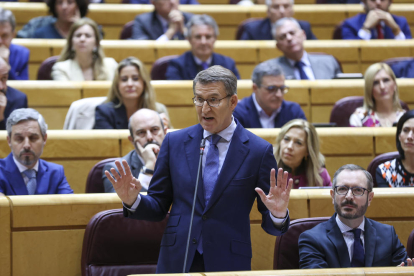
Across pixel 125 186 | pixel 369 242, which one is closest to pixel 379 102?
pixel 369 242

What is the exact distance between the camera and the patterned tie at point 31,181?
1.48 meters

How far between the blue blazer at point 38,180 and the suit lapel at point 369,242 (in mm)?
723

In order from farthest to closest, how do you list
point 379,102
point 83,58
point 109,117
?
point 83,58
point 379,102
point 109,117

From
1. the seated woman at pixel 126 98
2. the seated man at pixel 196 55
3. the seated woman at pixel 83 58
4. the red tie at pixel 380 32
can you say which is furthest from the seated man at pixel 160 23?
the red tie at pixel 380 32

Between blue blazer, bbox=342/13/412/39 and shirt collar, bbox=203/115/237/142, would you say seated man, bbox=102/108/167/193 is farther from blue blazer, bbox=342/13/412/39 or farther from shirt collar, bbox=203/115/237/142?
blue blazer, bbox=342/13/412/39

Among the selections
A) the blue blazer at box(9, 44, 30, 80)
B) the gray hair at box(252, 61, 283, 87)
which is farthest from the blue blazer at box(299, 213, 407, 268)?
the blue blazer at box(9, 44, 30, 80)

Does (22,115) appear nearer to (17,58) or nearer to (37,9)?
(17,58)

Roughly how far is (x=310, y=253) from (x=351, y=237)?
0.37 feet

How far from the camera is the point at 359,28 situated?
9.38ft

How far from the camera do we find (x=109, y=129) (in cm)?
188

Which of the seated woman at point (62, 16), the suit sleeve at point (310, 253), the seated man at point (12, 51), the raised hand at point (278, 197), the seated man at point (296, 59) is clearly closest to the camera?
the raised hand at point (278, 197)

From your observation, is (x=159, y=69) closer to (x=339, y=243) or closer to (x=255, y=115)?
(x=255, y=115)

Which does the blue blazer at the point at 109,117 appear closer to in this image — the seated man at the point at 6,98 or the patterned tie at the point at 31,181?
the seated man at the point at 6,98

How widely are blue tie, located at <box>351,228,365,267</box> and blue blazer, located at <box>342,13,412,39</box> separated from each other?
1.81m
